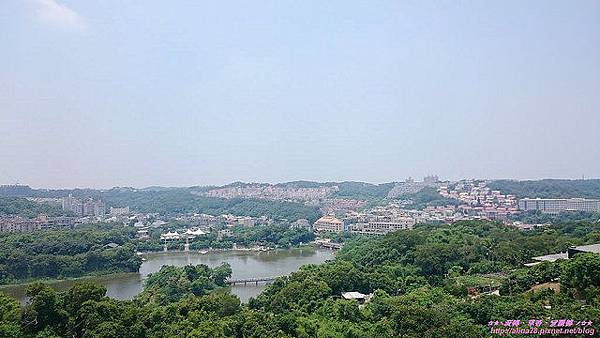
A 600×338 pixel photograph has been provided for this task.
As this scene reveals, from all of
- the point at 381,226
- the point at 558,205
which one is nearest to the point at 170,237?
the point at 381,226

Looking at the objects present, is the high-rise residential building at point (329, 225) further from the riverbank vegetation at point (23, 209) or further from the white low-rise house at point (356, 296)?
the white low-rise house at point (356, 296)

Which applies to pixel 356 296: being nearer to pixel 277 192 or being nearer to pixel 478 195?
pixel 478 195

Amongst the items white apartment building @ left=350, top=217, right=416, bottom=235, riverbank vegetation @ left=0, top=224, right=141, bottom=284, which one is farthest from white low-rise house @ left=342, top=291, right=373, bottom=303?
white apartment building @ left=350, top=217, right=416, bottom=235

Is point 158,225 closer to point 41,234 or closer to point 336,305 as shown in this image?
point 41,234

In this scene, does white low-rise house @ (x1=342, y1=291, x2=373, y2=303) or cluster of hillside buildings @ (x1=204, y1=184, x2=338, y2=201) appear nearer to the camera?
white low-rise house @ (x1=342, y1=291, x2=373, y2=303)

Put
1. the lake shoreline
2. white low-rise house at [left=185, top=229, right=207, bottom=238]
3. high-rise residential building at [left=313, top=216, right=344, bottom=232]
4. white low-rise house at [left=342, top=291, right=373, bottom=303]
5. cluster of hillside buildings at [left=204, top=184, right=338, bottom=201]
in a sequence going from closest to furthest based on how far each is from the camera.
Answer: white low-rise house at [left=342, top=291, right=373, bottom=303] → the lake shoreline → white low-rise house at [left=185, top=229, right=207, bottom=238] → high-rise residential building at [left=313, top=216, right=344, bottom=232] → cluster of hillside buildings at [left=204, top=184, right=338, bottom=201]

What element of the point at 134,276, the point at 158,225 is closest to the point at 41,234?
the point at 134,276

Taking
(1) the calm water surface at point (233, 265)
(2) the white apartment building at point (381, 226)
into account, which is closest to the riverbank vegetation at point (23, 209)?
(1) the calm water surface at point (233, 265)

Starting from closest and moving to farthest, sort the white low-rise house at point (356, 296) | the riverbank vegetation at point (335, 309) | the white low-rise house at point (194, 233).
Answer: the riverbank vegetation at point (335, 309)
the white low-rise house at point (356, 296)
the white low-rise house at point (194, 233)

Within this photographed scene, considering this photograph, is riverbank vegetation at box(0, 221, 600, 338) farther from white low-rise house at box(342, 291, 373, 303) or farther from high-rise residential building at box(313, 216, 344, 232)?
high-rise residential building at box(313, 216, 344, 232)
